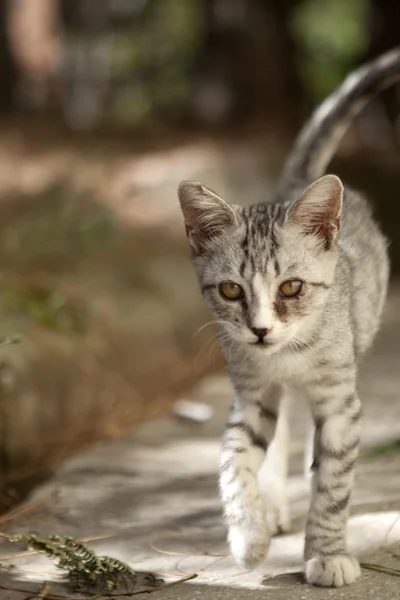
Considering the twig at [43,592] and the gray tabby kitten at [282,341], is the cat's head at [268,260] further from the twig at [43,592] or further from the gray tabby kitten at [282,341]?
the twig at [43,592]

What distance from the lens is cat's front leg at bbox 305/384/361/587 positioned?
2906 millimetres

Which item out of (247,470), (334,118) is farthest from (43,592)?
(334,118)

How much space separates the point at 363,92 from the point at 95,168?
196 inches

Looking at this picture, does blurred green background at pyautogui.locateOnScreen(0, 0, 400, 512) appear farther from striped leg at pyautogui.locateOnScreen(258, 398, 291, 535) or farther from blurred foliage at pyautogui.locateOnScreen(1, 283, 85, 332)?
→ striped leg at pyautogui.locateOnScreen(258, 398, 291, 535)

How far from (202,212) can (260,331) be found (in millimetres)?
554

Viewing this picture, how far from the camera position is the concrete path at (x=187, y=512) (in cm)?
294

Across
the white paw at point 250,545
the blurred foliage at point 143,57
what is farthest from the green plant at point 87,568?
the blurred foliage at point 143,57

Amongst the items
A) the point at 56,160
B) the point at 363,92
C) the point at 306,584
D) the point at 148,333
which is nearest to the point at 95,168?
the point at 56,160

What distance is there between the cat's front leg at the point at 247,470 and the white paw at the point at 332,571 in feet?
0.53

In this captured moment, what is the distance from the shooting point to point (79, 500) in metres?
3.81

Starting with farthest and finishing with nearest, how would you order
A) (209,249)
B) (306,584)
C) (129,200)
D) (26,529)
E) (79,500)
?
(129,200) < (79,500) < (26,529) < (209,249) < (306,584)

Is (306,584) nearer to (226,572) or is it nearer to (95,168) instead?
(226,572)

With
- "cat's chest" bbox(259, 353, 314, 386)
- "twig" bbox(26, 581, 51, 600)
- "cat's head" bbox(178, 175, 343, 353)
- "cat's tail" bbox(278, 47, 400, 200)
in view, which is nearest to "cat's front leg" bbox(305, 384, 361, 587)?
"cat's chest" bbox(259, 353, 314, 386)

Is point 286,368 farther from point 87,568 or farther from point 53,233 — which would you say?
point 53,233
